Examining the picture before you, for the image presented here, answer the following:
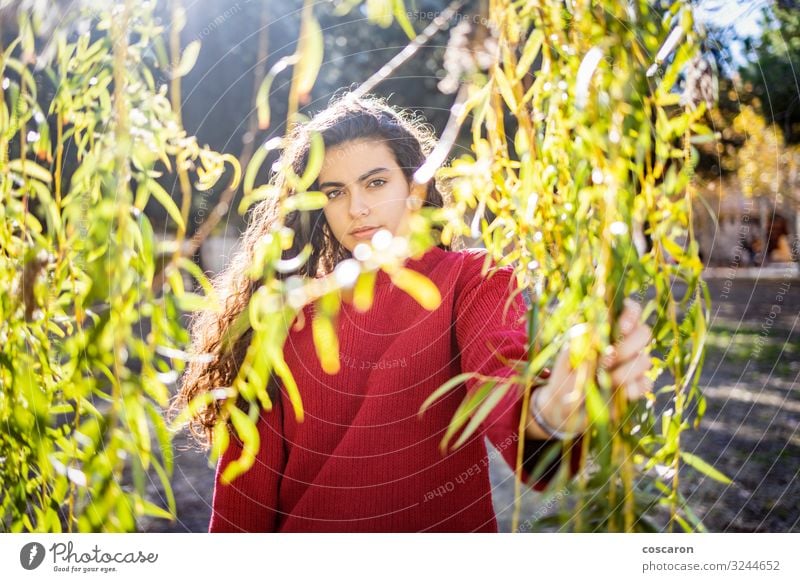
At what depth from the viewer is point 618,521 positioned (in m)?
0.71

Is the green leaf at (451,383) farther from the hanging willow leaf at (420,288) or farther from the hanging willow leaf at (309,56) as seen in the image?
the hanging willow leaf at (309,56)

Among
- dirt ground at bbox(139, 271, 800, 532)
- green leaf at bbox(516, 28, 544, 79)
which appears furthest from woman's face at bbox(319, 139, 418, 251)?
dirt ground at bbox(139, 271, 800, 532)

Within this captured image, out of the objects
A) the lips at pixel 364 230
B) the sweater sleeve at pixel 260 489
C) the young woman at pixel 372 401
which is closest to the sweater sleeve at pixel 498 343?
the young woman at pixel 372 401

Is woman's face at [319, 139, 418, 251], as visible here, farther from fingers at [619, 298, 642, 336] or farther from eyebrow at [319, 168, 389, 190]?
fingers at [619, 298, 642, 336]

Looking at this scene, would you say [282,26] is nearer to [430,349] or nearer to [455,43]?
[455,43]

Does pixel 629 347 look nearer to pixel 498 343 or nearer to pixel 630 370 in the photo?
pixel 630 370

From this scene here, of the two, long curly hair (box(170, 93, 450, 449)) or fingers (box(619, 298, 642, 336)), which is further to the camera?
long curly hair (box(170, 93, 450, 449))

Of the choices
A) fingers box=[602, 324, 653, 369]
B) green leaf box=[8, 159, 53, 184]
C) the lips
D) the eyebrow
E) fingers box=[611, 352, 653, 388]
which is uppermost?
green leaf box=[8, 159, 53, 184]

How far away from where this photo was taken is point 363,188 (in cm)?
80

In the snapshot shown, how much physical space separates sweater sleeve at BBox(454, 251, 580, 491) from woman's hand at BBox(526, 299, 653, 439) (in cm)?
2

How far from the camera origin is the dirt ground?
70.5 inches

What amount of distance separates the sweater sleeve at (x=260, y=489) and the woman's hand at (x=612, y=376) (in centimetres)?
37
